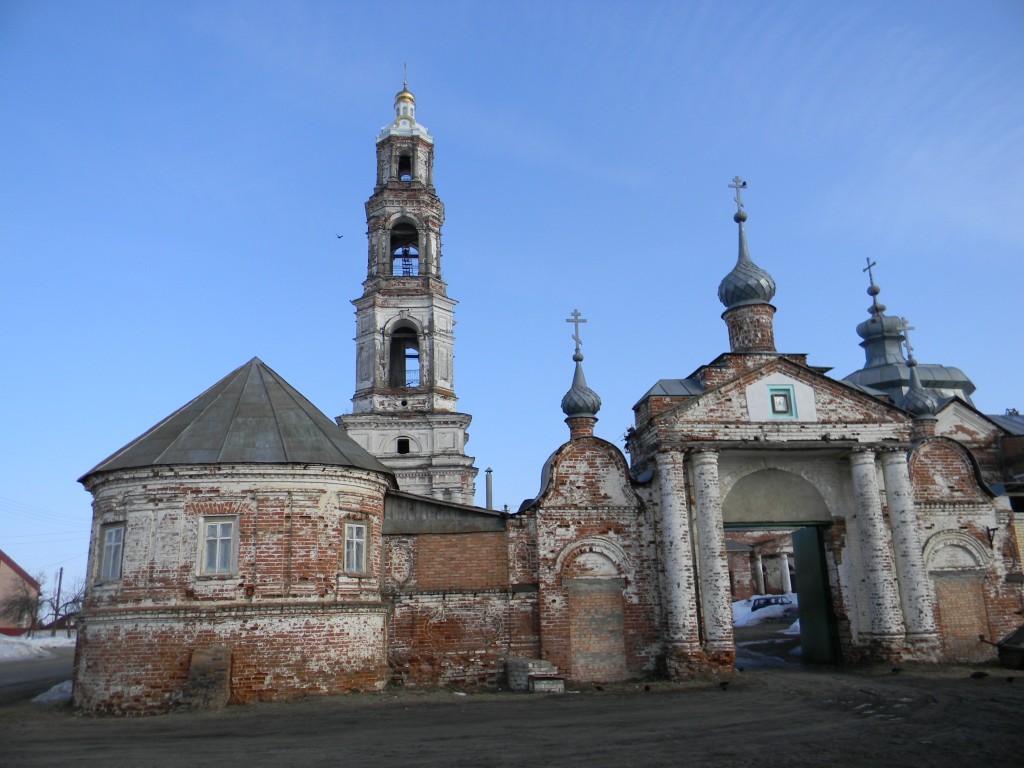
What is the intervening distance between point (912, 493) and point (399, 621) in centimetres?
1163

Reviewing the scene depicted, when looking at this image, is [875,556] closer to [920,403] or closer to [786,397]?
[786,397]

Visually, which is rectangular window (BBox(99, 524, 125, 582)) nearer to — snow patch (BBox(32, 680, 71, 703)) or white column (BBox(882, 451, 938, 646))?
snow patch (BBox(32, 680, 71, 703))

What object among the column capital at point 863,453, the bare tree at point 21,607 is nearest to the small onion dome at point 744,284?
the column capital at point 863,453

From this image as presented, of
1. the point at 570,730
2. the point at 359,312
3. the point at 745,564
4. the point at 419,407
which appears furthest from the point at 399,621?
the point at 745,564

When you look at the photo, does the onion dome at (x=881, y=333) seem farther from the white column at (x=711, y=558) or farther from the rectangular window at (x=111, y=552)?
the rectangular window at (x=111, y=552)

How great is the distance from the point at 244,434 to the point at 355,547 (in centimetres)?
297

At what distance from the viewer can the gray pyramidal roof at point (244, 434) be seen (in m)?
14.8

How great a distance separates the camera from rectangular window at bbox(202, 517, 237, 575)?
14.3m

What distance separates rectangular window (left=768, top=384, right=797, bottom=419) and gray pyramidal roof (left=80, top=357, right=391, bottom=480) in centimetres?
859

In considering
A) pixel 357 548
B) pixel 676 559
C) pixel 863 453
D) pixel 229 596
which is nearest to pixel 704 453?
pixel 676 559

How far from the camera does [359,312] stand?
34.7 m

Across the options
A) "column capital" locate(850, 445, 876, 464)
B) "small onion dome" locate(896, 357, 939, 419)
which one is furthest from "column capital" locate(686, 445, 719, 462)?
"small onion dome" locate(896, 357, 939, 419)

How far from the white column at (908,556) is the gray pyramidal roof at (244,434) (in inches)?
439

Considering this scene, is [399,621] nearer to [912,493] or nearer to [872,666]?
[872,666]
